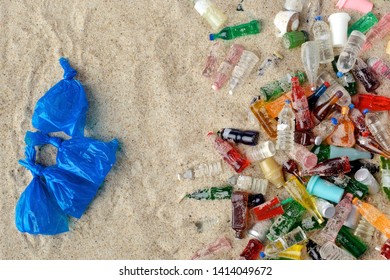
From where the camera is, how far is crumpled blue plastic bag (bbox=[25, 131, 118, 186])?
10.9 ft

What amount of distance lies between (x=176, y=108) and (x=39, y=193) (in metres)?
1.02

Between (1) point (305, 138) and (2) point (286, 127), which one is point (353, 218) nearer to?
(1) point (305, 138)

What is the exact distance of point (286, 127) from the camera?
314 cm

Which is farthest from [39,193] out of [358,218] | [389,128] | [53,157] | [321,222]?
[389,128]

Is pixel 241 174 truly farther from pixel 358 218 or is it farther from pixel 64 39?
pixel 64 39

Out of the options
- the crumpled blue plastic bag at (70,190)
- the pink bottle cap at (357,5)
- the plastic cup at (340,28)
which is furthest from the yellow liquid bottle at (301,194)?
the crumpled blue plastic bag at (70,190)

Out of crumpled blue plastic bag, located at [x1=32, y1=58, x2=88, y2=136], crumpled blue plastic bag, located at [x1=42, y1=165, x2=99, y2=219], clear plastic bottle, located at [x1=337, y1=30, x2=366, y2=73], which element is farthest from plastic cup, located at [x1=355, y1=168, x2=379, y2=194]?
crumpled blue plastic bag, located at [x1=32, y1=58, x2=88, y2=136]

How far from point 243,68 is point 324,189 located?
2.87ft

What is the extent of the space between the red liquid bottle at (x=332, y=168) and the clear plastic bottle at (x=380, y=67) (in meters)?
0.55

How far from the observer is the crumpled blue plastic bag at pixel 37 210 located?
3.36 m

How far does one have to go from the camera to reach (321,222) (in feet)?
10.2

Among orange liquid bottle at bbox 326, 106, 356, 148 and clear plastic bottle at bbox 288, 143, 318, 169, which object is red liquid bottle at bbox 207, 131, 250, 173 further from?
orange liquid bottle at bbox 326, 106, 356, 148

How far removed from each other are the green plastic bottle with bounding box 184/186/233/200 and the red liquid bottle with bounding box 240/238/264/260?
31cm

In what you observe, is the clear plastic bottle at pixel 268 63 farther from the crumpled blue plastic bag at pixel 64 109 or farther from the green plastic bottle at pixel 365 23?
the crumpled blue plastic bag at pixel 64 109
